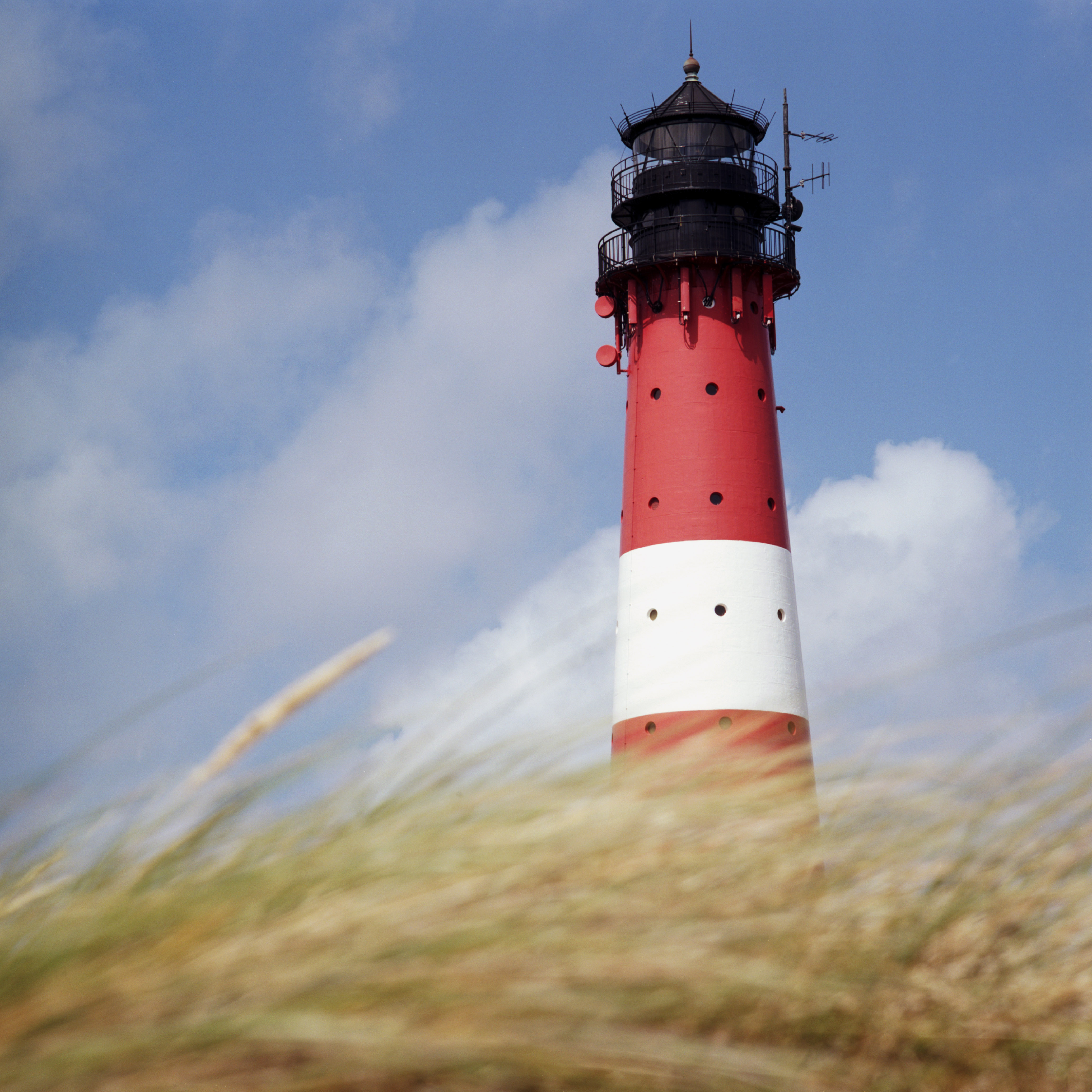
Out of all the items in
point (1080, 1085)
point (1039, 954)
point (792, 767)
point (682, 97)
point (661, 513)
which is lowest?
point (1080, 1085)

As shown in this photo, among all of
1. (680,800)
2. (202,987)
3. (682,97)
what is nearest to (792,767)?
(680,800)

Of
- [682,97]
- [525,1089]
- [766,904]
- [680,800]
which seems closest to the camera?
[525,1089]

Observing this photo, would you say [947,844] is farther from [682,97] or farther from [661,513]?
[682,97]

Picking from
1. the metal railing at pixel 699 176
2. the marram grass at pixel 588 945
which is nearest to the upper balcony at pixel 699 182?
the metal railing at pixel 699 176

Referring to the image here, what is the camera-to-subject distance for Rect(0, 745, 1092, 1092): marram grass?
1.85 meters

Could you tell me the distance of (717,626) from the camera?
19.4 metres

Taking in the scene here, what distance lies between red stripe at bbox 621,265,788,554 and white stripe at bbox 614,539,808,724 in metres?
0.30

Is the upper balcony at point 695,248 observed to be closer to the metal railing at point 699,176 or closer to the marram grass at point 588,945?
the metal railing at point 699,176

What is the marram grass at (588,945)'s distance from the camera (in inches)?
72.8

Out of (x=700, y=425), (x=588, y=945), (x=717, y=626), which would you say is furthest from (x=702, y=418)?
(x=588, y=945)

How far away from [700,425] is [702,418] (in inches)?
4.5

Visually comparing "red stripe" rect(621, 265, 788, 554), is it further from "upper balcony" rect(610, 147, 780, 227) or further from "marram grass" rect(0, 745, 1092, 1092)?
"marram grass" rect(0, 745, 1092, 1092)

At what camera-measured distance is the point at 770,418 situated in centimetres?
2133

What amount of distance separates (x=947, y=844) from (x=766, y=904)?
452mm
